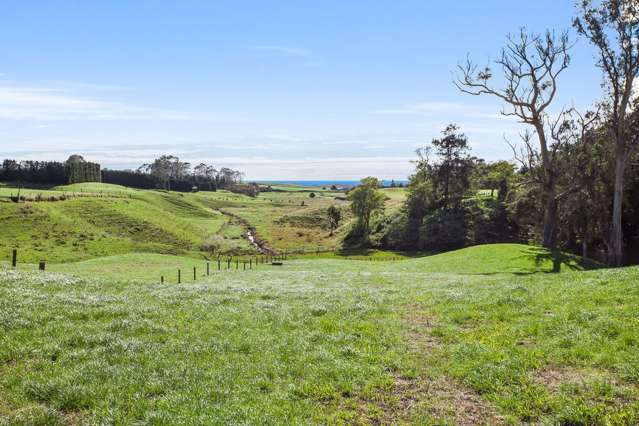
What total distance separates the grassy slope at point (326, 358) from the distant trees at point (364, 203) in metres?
91.5

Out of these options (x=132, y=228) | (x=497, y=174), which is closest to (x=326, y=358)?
(x=132, y=228)

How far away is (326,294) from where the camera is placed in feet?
71.4

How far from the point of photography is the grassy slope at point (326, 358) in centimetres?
924

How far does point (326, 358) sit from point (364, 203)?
99260 millimetres

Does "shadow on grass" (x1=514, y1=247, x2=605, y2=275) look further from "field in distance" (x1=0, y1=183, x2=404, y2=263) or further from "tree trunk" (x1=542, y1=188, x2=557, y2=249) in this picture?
"field in distance" (x1=0, y1=183, x2=404, y2=263)

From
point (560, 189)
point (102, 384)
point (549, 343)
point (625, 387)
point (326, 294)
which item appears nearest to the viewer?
point (625, 387)

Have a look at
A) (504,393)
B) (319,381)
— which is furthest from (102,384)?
(504,393)

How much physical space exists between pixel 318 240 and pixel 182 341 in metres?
98.5

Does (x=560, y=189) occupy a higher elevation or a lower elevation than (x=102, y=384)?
higher

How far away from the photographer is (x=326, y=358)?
12.0 m

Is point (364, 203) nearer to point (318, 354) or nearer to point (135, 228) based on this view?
point (135, 228)

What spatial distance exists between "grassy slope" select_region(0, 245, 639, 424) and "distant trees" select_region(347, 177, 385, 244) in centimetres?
9154

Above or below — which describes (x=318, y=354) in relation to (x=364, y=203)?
below

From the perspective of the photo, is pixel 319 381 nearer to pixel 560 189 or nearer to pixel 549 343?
pixel 549 343
